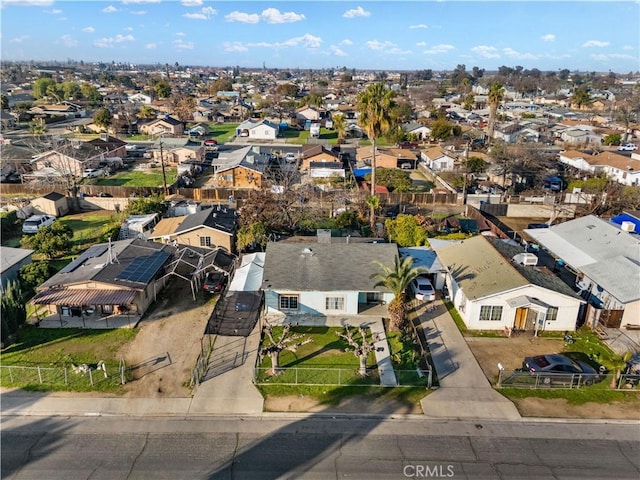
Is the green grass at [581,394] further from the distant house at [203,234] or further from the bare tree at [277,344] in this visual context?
the distant house at [203,234]

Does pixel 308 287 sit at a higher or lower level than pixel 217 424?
higher

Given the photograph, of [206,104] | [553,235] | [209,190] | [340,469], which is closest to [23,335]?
[340,469]

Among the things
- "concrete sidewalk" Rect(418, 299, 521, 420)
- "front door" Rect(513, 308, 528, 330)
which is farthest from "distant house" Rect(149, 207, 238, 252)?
"front door" Rect(513, 308, 528, 330)

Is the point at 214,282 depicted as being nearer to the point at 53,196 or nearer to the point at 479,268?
the point at 479,268

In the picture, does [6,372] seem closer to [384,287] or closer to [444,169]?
[384,287]

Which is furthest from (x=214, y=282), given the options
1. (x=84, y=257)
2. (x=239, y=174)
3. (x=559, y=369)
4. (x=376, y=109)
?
(x=239, y=174)

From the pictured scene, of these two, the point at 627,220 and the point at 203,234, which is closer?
the point at 203,234

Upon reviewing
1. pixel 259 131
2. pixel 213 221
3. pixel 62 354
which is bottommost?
pixel 62 354
